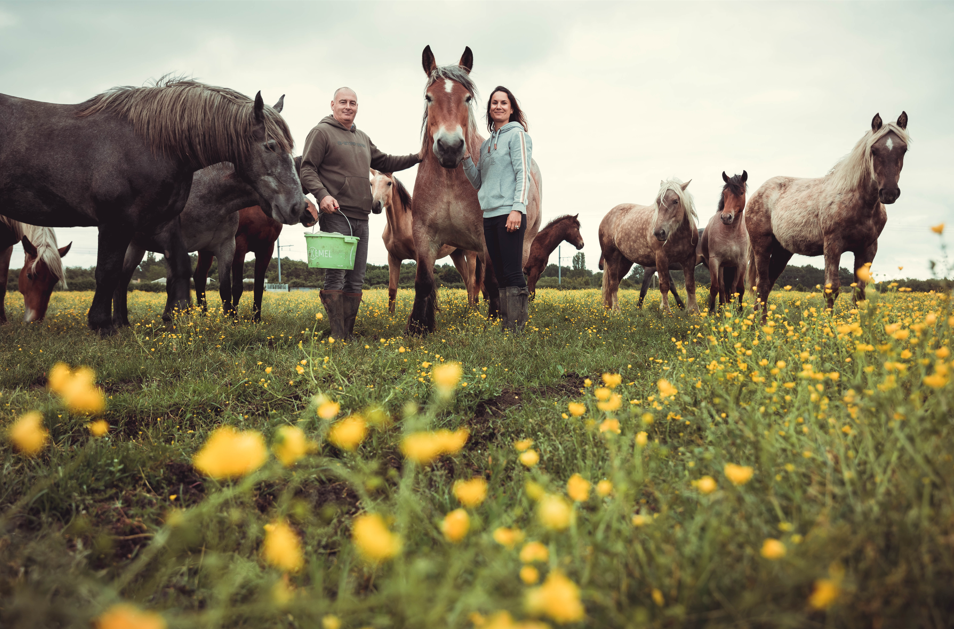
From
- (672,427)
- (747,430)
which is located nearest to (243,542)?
(747,430)

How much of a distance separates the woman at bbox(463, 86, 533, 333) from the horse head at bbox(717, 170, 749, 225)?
18.7ft

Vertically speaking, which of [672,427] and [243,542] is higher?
[672,427]

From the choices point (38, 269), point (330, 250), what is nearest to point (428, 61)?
point (330, 250)

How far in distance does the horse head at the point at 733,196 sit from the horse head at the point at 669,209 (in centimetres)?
87

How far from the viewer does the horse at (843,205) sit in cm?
531

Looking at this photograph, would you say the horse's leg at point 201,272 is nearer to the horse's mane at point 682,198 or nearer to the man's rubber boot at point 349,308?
the man's rubber boot at point 349,308

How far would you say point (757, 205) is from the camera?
313 inches

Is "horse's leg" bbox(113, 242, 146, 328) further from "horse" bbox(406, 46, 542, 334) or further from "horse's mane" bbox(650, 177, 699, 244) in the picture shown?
"horse's mane" bbox(650, 177, 699, 244)

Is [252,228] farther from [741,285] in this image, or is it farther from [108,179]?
[741,285]

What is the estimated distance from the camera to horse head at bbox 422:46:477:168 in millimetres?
4531

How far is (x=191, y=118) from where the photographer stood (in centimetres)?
440

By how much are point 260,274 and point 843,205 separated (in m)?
8.13

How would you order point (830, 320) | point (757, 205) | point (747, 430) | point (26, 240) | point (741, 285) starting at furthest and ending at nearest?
point (741, 285) < point (757, 205) < point (26, 240) < point (830, 320) < point (747, 430)

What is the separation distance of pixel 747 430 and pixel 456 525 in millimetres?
1039
